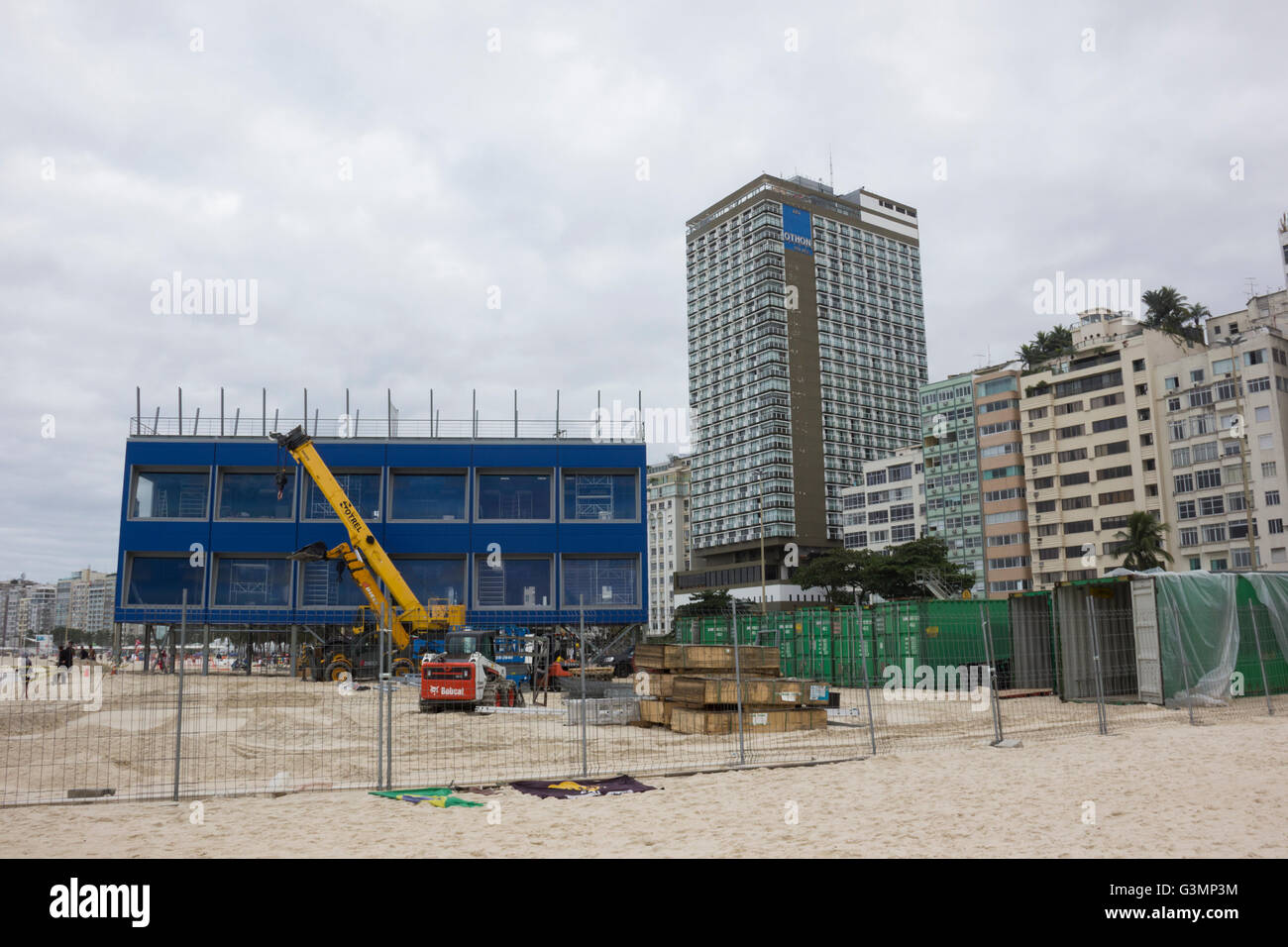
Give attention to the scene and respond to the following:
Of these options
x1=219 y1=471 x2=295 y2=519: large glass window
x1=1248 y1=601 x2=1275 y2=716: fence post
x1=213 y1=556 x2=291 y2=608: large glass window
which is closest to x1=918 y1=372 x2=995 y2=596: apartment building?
x1=219 y1=471 x2=295 y2=519: large glass window

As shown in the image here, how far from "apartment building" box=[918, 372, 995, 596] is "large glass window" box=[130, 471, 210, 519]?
69564mm

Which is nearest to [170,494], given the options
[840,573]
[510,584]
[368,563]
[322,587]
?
[322,587]

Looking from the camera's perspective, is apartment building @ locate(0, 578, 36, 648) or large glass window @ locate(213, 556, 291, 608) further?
apartment building @ locate(0, 578, 36, 648)

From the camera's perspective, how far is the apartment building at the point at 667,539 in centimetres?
16375

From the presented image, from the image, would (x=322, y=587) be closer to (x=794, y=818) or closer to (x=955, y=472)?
(x=794, y=818)

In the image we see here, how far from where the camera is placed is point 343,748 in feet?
53.3

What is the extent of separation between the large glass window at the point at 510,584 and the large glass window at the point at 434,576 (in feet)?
3.55

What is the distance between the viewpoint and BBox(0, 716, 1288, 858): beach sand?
8.13 meters

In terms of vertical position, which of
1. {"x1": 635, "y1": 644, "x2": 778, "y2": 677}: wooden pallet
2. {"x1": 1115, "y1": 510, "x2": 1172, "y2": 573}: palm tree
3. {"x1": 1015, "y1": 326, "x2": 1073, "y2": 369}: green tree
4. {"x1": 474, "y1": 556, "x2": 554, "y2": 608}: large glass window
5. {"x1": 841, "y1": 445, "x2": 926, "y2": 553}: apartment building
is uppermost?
{"x1": 1015, "y1": 326, "x2": 1073, "y2": 369}: green tree

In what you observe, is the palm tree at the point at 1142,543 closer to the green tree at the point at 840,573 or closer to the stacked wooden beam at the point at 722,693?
the green tree at the point at 840,573

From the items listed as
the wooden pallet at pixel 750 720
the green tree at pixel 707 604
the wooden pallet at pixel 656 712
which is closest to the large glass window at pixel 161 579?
the wooden pallet at pixel 656 712

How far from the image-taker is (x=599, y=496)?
50406 mm

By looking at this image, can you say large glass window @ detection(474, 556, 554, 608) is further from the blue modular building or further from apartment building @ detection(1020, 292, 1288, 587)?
apartment building @ detection(1020, 292, 1288, 587)
